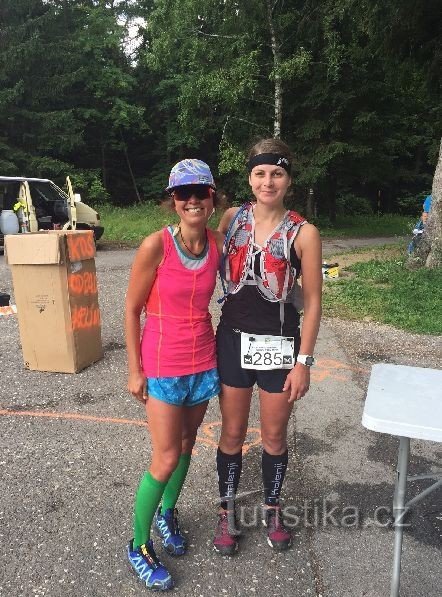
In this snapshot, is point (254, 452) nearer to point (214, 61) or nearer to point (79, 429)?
point (79, 429)

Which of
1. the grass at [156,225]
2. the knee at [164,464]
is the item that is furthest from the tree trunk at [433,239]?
the knee at [164,464]

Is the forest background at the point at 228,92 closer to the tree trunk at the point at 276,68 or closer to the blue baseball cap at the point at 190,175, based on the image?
the tree trunk at the point at 276,68

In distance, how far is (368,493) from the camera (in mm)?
2803

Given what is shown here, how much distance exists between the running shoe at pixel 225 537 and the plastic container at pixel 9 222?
9.71 metres

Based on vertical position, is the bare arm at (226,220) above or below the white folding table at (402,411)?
above

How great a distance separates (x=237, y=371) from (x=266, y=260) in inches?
19.2

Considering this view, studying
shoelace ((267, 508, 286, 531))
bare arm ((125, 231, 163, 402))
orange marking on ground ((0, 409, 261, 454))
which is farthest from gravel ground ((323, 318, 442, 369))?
bare arm ((125, 231, 163, 402))

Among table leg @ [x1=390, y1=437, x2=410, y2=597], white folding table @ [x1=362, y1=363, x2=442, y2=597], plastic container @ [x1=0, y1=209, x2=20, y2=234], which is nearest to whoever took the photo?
white folding table @ [x1=362, y1=363, x2=442, y2=597]

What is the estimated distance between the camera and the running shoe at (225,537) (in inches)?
90.8

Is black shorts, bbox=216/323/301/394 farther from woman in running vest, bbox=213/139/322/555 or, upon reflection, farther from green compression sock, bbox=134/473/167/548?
green compression sock, bbox=134/473/167/548

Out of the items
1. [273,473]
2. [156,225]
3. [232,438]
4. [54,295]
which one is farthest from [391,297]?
[156,225]

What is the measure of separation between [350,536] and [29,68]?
23.8m

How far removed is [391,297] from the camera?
717cm

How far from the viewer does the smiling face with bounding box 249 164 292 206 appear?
209cm
